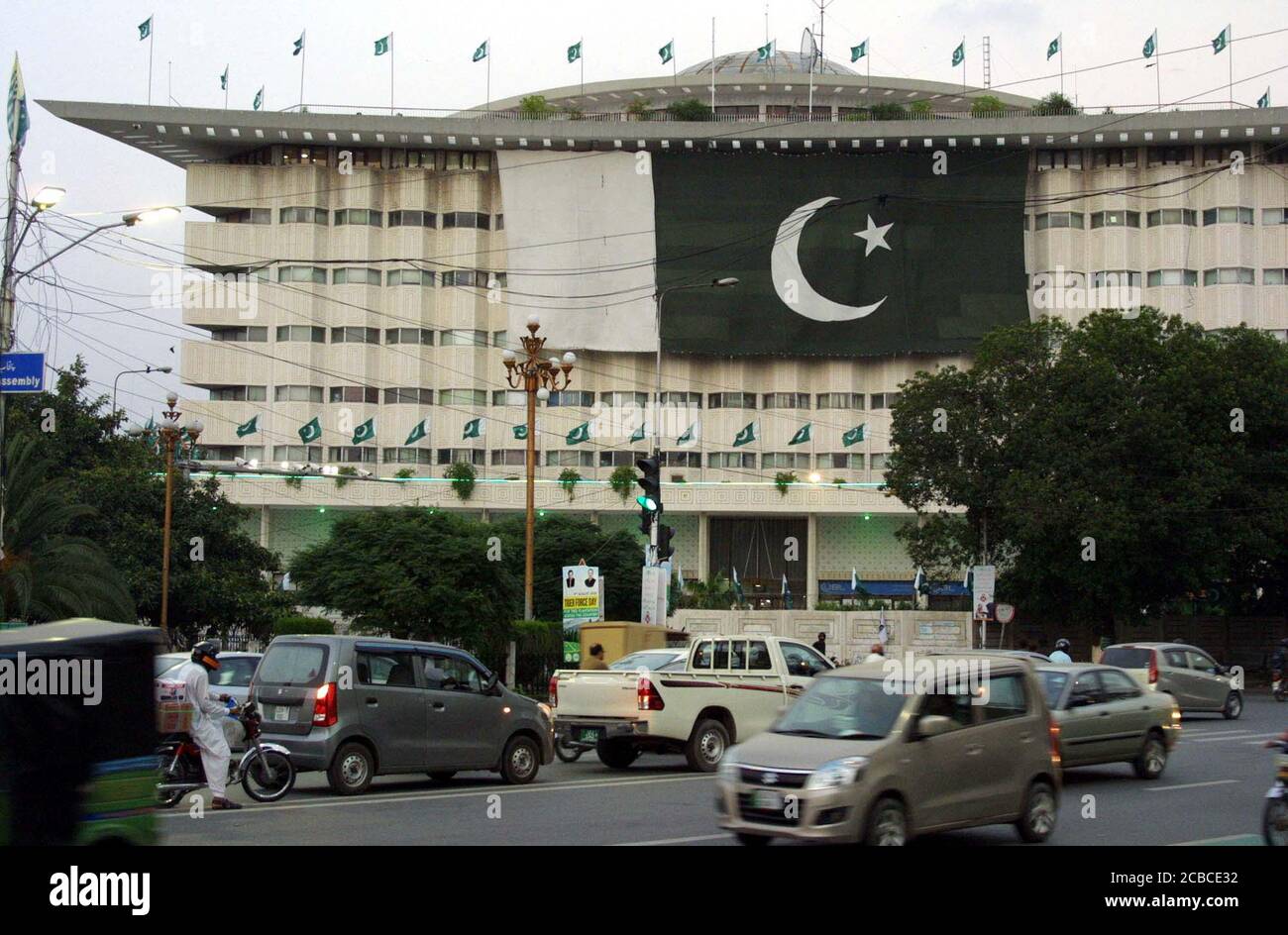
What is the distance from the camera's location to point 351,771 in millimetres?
16453

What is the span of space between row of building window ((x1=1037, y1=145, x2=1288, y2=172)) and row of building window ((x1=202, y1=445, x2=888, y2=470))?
18.5 metres

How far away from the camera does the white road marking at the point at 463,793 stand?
50.1 ft

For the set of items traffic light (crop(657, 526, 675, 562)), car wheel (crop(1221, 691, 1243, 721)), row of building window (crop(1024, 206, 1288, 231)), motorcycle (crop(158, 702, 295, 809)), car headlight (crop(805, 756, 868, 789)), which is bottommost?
car wheel (crop(1221, 691, 1243, 721))

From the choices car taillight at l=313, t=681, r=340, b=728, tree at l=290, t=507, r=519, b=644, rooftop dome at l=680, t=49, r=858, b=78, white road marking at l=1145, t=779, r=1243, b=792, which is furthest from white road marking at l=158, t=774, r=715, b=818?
rooftop dome at l=680, t=49, r=858, b=78

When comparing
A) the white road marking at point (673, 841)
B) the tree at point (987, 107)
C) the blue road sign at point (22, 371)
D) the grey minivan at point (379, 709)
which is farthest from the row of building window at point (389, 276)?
the white road marking at point (673, 841)

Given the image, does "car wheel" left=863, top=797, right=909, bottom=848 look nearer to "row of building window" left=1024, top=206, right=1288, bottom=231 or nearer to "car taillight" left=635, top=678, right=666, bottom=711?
"car taillight" left=635, top=678, right=666, bottom=711

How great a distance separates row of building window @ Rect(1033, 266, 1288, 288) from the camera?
2921 inches

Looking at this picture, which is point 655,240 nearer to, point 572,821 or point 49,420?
point 49,420

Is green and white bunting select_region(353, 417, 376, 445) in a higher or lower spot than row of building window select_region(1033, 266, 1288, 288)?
lower

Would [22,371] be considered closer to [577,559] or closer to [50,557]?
[50,557]

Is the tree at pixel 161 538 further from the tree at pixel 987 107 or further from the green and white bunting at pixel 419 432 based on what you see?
the tree at pixel 987 107

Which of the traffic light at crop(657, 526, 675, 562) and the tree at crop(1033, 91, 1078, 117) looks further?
the tree at crop(1033, 91, 1078, 117)

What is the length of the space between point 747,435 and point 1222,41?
3116cm

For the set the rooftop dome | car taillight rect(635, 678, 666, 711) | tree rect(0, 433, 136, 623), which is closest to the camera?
car taillight rect(635, 678, 666, 711)
